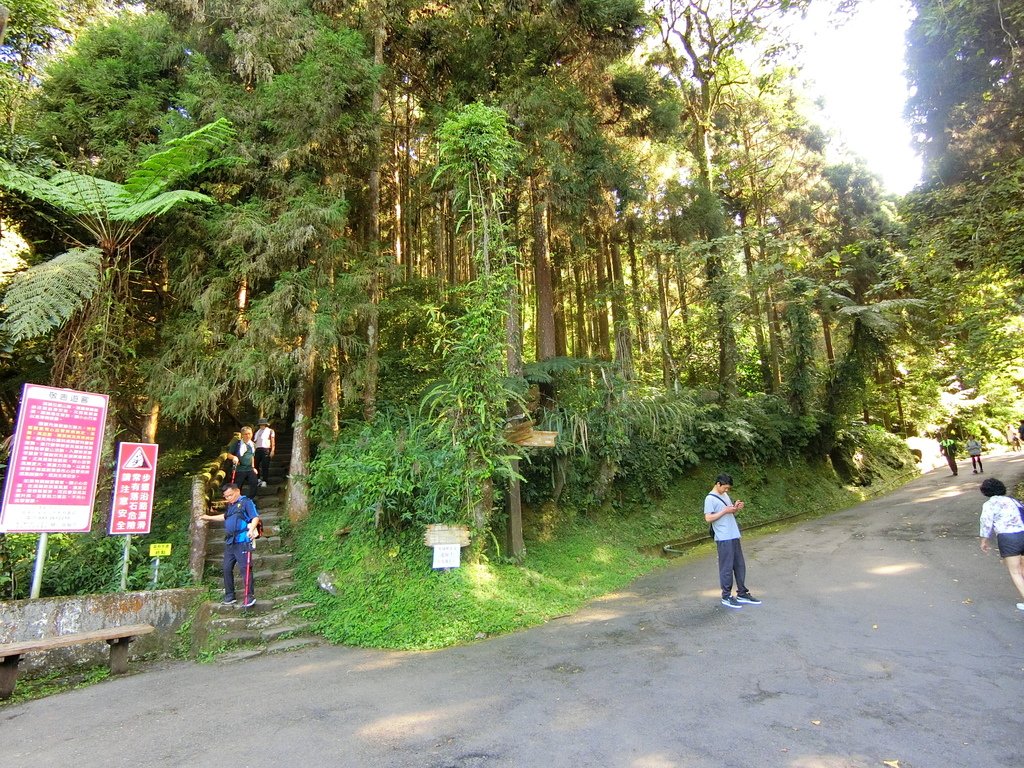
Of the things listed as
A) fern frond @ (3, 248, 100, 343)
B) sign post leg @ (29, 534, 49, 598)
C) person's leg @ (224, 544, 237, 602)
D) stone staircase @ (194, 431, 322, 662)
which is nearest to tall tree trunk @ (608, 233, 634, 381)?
stone staircase @ (194, 431, 322, 662)

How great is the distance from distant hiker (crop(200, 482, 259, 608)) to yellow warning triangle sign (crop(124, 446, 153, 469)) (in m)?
1.40

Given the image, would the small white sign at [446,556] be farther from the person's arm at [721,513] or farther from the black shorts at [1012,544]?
the black shorts at [1012,544]

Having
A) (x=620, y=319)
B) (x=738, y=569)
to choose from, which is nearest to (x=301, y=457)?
(x=738, y=569)

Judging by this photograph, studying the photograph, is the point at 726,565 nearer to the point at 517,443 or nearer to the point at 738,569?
the point at 738,569

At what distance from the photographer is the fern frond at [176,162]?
24.5 ft

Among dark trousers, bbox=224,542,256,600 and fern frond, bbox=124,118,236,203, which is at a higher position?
fern frond, bbox=124,118,236,203

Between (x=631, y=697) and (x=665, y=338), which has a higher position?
(x=665, y=338)

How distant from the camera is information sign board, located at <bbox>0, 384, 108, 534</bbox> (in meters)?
6.17

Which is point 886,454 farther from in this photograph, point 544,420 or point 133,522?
point 133,522

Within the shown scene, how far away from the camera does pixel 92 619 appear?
6.37m

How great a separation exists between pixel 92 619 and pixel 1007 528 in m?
10.5

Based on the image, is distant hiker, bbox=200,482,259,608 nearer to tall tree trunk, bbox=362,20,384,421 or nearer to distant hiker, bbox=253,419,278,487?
tall tree trunk, bbox=362,20,384,421

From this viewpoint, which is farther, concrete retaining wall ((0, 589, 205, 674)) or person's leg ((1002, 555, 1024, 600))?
concrete retaining wall ((0, 589, 205, 674))

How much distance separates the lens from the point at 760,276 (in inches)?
514
